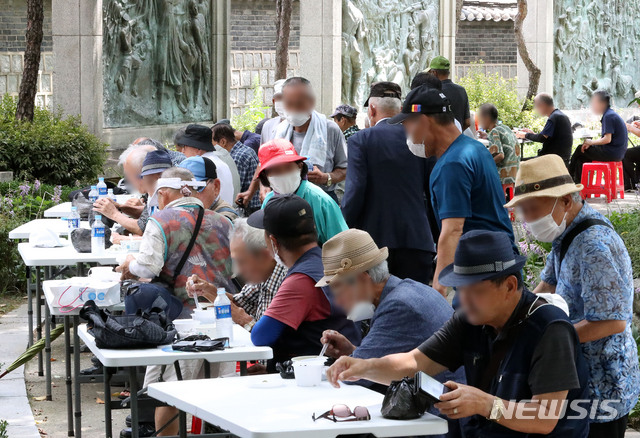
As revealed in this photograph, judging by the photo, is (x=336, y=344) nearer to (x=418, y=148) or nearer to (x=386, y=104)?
(x=418, y=148)

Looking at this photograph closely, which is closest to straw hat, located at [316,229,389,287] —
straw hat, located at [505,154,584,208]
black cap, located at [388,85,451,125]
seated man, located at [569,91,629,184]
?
straw hat, located at [505,154,584,208]

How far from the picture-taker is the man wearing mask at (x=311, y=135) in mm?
8656

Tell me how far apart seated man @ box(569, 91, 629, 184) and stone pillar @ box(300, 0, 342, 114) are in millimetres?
4169

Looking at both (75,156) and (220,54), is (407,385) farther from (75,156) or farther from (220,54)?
(220,54)

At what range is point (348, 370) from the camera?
442cm

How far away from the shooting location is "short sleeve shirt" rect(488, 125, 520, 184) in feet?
44.2

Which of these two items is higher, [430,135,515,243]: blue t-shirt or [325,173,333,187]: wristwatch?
[430,135,515,243]: blue t-shirt

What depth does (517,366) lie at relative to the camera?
3.89 metres

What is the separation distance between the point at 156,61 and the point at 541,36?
10270 mm

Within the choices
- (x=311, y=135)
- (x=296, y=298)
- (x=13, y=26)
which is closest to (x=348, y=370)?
(x=296, y=298)

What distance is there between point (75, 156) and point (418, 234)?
8576mm

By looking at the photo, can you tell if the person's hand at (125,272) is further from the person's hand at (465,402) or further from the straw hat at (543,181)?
the person's hand at (465,402)

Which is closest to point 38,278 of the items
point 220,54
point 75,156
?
point 75,156

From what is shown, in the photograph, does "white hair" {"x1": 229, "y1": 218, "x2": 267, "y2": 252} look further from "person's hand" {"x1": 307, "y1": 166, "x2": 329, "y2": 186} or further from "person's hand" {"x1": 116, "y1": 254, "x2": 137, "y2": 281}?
"person's hand" {"x1": 307, "y1": 166, "x2": 329, "y2": 186}
